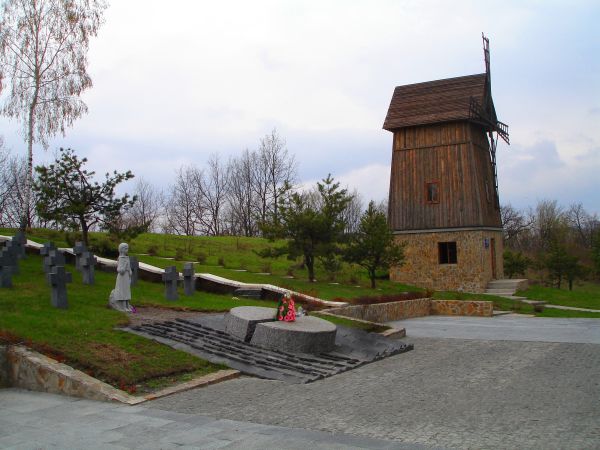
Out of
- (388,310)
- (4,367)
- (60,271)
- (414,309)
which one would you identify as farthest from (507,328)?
(4,367)

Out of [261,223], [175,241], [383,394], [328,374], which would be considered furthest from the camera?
[175,241]

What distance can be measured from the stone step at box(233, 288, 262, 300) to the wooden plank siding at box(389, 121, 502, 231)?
15.5m

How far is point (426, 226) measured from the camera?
3234 cm

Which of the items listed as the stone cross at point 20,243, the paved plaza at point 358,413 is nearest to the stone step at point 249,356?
the paved plaza at point 358,413

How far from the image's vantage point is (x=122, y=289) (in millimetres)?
13844

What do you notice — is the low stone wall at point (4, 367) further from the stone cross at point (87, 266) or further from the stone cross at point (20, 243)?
the stone cross at point (20, 243)

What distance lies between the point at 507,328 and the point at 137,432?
13407 mm

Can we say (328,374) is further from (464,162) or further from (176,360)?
(464,162)

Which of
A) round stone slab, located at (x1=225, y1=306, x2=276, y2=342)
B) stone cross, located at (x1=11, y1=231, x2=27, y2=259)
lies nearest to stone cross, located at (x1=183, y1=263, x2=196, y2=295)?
round stone slab, located at (x1=225, y1=306, x2=276, y2=342)

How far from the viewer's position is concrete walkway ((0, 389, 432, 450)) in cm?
654

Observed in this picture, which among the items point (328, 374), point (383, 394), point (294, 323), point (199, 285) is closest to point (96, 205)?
point (199, 285)

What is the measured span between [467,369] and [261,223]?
1524cm

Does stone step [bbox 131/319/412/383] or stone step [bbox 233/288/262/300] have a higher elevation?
stone step [bbox 233/288/262/300]

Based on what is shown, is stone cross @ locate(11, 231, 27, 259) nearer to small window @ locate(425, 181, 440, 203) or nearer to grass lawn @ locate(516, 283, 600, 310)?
small window @ locate(425, 181, 440, 203)
